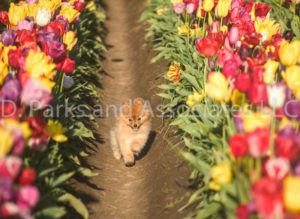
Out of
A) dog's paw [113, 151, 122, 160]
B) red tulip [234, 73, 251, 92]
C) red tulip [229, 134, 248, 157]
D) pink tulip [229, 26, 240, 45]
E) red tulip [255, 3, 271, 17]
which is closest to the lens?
red tulip [229, 134, 248, 157]

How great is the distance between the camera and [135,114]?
18.0ft

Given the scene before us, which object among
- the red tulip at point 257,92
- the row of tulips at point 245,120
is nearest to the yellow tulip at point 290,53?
the row of tulips at point 245,120

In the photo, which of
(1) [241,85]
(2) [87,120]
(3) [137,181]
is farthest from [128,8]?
(1) [241,85]

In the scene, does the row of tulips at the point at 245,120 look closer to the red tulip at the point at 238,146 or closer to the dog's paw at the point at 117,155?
the red tulip at the point at 238,146

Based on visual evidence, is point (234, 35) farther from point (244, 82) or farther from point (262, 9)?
point (244, 82)

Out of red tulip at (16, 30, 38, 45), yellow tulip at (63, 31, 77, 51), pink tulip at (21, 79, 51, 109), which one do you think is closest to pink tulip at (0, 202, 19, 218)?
pink tulip at (21, 79, 51, 109)

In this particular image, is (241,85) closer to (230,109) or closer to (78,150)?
(230,109)

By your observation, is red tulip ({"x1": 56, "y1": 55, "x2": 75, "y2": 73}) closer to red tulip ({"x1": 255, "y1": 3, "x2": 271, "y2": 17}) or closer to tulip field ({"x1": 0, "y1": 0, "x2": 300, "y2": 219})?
tulip field ({"x1": 0, "y1": 0, "x2": 300, "y2": 219})

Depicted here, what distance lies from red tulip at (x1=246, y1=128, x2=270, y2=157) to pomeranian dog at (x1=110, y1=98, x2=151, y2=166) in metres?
3.30

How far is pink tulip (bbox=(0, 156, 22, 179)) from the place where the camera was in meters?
2.24

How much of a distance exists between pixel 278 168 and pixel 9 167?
1655mm

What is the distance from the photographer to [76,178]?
445cm

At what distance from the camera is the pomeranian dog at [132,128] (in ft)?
18.1

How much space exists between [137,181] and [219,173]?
9.50 ft
